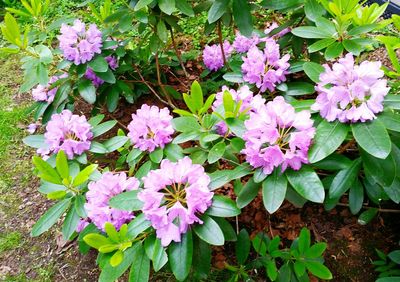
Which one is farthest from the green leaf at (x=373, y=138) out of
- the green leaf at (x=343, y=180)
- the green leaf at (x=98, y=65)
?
the green leaf at (x=98, y=65)

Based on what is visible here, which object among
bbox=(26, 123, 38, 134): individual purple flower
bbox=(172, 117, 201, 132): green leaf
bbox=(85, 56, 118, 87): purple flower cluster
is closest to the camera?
bbox=(172, 117, 201, 132): green leaf

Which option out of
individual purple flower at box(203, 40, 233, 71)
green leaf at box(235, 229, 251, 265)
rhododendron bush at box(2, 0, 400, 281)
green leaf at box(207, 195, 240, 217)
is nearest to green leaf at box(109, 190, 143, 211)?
rhododendron bush at box(2, 0, 400, 281)

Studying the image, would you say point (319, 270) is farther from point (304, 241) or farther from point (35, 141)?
point (35, 141)

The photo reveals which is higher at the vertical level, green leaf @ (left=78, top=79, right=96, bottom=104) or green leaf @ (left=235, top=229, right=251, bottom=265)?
green leaf @ (left=78, top=79, right=96, bottom=104)

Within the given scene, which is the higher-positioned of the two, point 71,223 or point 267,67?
point 267,67

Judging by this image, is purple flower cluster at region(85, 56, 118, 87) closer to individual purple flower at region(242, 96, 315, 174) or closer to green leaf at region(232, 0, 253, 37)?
green leaf at region(232, 0, 253, 37)

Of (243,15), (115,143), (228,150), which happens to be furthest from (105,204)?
(243,15)
